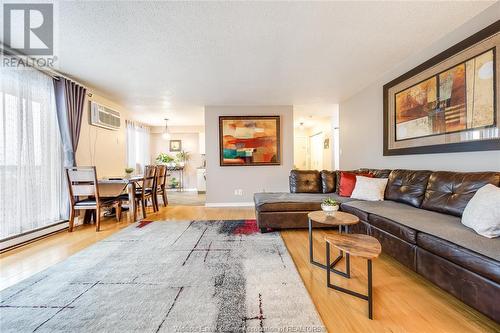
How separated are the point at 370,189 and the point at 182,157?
636cm

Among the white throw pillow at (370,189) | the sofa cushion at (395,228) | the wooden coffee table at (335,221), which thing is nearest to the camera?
the sofa cushion at (395,228)

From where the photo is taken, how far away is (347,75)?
3.33 meters

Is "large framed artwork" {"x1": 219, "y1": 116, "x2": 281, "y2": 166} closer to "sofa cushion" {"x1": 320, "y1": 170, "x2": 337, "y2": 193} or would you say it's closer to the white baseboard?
the white baseboard

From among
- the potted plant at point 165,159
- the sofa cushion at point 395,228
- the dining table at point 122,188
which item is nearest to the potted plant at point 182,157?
the potted plant at point 165,159

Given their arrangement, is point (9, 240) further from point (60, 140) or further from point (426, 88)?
point (426, 88)

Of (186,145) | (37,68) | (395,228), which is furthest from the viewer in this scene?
(186,145)

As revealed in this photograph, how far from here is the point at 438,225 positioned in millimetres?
1662

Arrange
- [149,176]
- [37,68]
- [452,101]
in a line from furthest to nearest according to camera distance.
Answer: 1. [149,176]
2. [37,68]
3. [452,101]

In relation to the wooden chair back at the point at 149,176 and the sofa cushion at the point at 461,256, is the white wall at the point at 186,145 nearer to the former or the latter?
the wooden chair back at the point at 149,176

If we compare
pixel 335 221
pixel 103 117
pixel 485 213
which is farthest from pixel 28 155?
pixel 485 213

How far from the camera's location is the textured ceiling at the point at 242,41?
1.86 m

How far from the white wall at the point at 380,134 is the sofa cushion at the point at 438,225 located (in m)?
0.68

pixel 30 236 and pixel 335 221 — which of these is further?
pixel 30 236

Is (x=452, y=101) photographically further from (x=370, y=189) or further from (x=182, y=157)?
(x=182, y=157)
